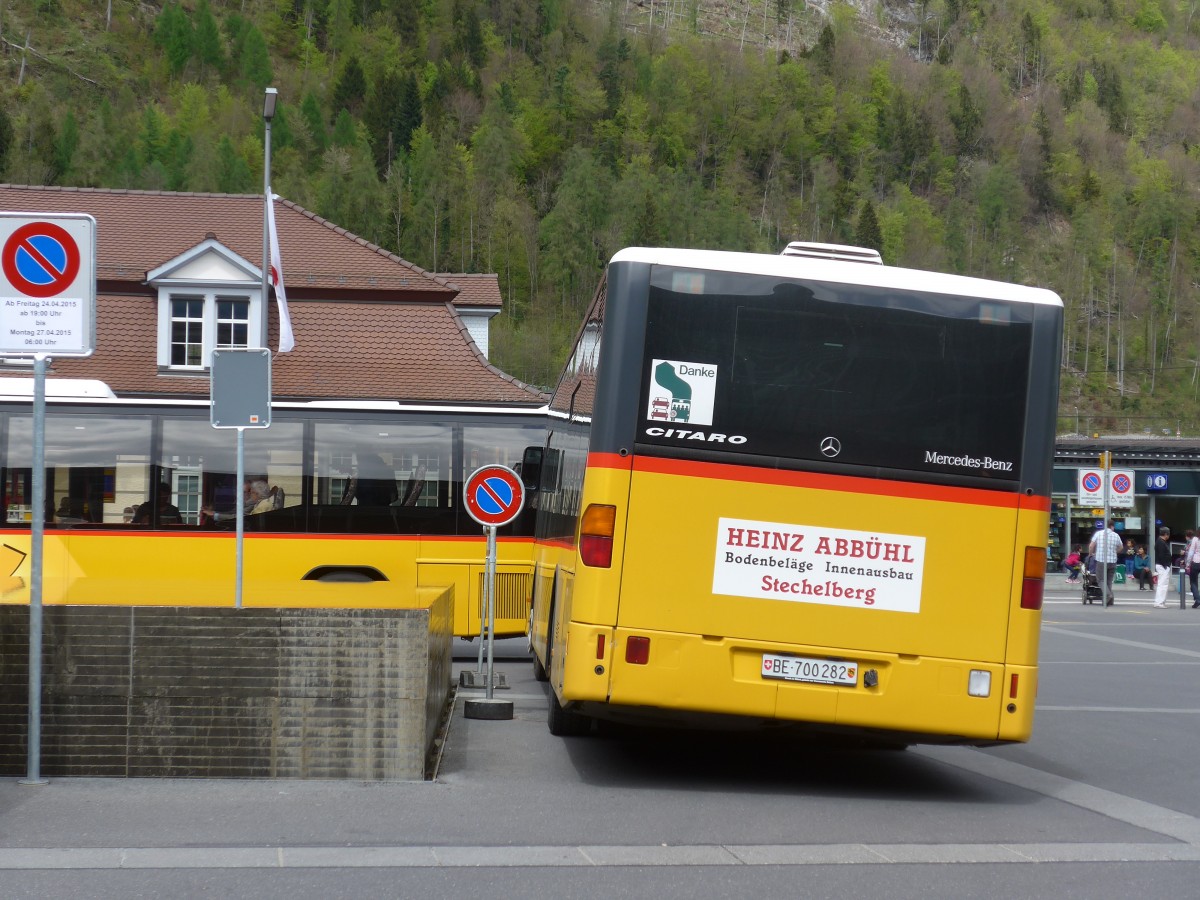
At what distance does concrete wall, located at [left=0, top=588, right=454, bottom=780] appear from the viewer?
26.2ft

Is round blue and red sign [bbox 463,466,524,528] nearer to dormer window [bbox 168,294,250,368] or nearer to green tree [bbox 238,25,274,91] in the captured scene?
dormer window [bbox 168,294,250,368]

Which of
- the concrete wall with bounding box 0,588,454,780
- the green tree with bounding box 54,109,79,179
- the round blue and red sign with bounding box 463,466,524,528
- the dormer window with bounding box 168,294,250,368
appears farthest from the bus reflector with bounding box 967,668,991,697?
the green tree with bounding box 54,109,79,179

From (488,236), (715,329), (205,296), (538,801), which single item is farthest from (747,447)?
(488,236)

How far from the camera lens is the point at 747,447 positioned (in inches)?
336

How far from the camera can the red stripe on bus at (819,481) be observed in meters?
8.52

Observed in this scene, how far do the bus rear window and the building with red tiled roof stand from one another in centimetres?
2794

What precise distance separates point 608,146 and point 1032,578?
153 meters

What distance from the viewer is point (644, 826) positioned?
7551 mm

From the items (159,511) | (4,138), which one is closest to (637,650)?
(159,511)

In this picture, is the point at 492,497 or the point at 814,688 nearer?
the point at 814,688

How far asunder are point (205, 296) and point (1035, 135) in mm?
158403

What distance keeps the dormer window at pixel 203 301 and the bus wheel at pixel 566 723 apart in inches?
1124

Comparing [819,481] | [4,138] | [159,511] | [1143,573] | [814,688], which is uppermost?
[4,138]

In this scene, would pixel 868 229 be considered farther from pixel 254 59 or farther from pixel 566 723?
pixel 566 723
